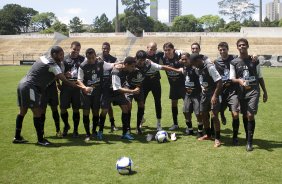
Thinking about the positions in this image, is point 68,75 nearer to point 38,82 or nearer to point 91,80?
point 91,80

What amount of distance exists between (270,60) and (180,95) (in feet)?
128

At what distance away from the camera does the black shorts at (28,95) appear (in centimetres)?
755

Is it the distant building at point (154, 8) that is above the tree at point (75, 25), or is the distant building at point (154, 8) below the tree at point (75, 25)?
above

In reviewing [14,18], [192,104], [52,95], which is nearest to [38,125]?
[52,95]

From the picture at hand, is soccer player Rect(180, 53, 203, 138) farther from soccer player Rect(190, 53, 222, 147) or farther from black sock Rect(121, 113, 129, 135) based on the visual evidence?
black sock Rect(121, 113, 129, 135)

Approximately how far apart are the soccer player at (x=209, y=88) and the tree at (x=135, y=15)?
314 ft

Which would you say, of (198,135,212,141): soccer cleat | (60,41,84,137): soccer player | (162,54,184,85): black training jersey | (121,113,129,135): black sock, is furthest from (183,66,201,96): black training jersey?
(60,41,84,137): soccer player

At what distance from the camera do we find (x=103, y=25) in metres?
105

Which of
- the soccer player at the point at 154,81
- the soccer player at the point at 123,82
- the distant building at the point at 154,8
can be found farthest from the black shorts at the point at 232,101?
the distant building at the point at 154,8

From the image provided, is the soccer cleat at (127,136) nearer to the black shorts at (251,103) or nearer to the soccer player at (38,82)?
the soccer player at (38,82)

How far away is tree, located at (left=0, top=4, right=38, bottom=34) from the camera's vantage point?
99.4m

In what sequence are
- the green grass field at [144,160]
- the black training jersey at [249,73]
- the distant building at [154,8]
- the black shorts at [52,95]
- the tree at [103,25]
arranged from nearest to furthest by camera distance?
the green grass field at [144,160]
the black training jersey at [249,73]
the black shorts at [52,95]
the tree at [103,25]
the distant building at [154,8]

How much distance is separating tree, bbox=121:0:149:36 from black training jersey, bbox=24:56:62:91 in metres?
95.6

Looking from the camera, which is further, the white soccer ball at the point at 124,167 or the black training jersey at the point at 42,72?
the black training jersey at the point at 42,72
